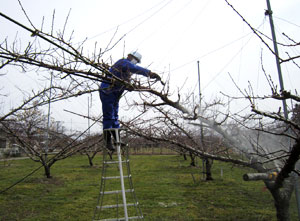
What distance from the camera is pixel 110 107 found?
3088 millimetres

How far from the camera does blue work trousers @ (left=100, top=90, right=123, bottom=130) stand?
10.0 feet

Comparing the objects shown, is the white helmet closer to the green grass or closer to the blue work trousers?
the blue work trousers

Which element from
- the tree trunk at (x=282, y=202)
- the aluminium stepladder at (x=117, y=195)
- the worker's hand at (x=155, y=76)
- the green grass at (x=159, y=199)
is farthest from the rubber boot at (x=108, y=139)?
the green grass at (x=159, y=199)

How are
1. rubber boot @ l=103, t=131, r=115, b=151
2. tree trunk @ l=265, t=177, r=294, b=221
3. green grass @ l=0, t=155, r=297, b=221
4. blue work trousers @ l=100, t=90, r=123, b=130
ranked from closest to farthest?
1. blue work trousers @ l=100, t=90, r=123, b=130
2. rubber boot @ l=103, t=131, r=115, b=151
3. tree trunk @ l=265, t=177, r=294, b=221
4. green grass @ l=0, t=155, r=297, b=221

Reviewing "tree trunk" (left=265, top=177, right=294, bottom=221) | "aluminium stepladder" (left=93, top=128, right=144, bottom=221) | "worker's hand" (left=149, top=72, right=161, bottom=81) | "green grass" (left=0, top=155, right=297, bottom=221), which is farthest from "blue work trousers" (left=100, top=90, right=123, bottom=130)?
"green grass" (left=0, top=155, right=297, bottom=221)

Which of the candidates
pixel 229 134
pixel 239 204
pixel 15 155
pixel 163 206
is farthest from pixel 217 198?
pixel 15 155

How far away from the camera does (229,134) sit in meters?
3.95

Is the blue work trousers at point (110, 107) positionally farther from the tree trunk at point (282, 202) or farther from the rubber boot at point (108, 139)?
the tree trunk at point (282, 202)

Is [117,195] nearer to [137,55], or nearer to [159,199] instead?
[137,55]

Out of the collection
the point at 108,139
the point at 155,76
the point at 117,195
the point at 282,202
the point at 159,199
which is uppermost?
the point at 155,76

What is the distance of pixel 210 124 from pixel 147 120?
105 centimetres

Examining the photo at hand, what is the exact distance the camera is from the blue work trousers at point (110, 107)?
306cm

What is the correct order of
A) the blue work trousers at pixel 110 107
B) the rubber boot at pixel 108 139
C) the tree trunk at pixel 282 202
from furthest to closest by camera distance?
the tree trunk at pixel 282 202, the rubber boot at pixel 108 139, the blue work trousers at pixel 110 107

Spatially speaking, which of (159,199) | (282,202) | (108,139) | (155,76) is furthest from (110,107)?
(159,199)
